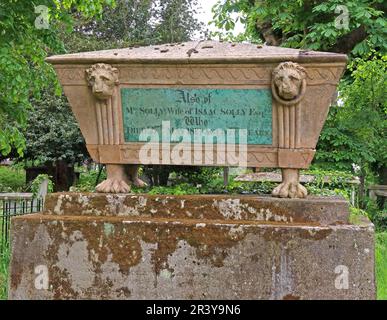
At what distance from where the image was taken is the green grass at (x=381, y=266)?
528cm

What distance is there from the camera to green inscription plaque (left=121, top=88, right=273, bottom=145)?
4137 millimetres

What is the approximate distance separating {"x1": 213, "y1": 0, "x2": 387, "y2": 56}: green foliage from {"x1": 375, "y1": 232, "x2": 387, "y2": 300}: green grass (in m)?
3.26

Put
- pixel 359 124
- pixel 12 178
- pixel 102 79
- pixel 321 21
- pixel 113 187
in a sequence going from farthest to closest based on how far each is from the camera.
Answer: pixel 12 178 < pixel 359 124 < pixel 321 21 < pixel 113 187 < pixel 102 79

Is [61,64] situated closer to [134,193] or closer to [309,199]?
[134,193]

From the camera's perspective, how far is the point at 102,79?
420 centimetres

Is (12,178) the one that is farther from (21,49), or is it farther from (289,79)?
(289,79)

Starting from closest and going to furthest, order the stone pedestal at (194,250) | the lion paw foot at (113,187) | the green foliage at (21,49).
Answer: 1. the stone pedestal at (194,250)
2. the lion paw foot at (113,187)
3. the green foliage at (21,49)

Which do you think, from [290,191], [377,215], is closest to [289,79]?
[290,191]

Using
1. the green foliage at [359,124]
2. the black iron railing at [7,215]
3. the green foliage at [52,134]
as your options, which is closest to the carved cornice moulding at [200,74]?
the black iron railing at [7,215]

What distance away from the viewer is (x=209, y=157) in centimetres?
423

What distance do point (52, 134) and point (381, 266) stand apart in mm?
10312

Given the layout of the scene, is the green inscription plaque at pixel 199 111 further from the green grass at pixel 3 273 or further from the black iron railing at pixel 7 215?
the black iron railing at pixel 7 215

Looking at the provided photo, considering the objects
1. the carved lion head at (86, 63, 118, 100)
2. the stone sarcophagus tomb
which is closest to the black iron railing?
the stone sarcophagus tomb
